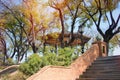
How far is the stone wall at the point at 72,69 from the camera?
11664 mm

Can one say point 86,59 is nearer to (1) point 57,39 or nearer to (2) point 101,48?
(2) point 101,48

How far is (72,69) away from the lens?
1330cm

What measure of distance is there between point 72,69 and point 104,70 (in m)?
1.62

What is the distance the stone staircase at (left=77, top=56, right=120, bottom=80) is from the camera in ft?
40.8

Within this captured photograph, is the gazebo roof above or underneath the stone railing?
above

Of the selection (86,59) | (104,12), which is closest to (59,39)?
(104,12)

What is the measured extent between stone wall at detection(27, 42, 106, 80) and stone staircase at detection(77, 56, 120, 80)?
0.32 meters

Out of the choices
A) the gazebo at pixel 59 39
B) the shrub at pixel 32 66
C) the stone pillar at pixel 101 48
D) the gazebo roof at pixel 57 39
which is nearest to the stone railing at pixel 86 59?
the stone pillar at pixel 101 48

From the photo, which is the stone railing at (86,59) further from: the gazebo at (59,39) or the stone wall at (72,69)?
the gazebo at (59,39)

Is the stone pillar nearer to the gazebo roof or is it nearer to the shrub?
the shrub

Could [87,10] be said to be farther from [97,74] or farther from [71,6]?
[97,74]

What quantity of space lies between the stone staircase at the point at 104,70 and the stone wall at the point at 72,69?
0.32m

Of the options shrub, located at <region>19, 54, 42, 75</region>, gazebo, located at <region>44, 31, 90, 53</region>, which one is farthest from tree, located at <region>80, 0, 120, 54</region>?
shrub, located at <region>19, 54, 42, 75</region>

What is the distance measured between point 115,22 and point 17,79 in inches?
460
